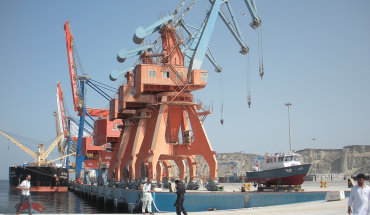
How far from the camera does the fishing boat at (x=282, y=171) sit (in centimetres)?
3020

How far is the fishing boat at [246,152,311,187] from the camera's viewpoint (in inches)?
1189

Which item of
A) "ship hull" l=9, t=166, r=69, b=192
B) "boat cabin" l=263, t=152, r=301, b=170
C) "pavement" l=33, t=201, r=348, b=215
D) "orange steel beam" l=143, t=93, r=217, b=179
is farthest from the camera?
"ship hull" l=9, t=166, r=69, b=192

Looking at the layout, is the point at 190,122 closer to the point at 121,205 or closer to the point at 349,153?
the point at 121,205

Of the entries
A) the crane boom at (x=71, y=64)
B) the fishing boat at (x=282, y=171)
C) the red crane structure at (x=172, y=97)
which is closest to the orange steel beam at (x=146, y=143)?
the red crane structure at (x=172, y=97)

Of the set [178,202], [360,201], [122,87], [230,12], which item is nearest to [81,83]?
[122,87]

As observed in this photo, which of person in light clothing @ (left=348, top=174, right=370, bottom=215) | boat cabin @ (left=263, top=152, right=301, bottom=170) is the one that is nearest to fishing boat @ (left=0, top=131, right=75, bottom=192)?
boat cabin @ (left=263, top=152, right=301, bottom=170)

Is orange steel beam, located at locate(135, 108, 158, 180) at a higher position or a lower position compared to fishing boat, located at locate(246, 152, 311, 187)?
higher

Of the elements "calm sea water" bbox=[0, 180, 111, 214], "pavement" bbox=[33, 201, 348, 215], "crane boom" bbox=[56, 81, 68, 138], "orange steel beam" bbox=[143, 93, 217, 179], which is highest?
"crane boom" bbox=[56, 81, 68, 138]

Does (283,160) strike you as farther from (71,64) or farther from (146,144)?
(71,64)

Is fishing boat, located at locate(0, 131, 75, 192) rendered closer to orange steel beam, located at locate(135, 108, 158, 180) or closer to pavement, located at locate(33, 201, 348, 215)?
orange steel beam, located at locate(135, 108, 158, 180)

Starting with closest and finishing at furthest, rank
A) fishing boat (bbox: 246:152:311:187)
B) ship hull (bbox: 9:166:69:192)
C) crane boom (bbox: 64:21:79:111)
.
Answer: fishing boat (bbox: 246:152:311:187)
ship hull (bbox: 9:166:69:192)
crane boom (bbox: 64:21:79:111)

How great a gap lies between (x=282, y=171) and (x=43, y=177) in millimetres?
50759

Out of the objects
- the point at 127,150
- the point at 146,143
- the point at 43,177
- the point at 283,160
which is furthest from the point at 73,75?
the point at 283,160

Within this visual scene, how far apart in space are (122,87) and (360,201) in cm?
3081
